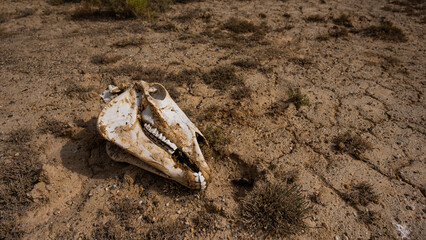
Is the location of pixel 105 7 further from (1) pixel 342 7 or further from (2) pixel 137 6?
(1) pixel 342 7

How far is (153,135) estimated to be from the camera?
2.31 metres

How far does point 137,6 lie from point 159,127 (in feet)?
15.4

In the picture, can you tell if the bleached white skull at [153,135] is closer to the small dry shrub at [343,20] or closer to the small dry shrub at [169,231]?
the small dry shrub at [169,231]

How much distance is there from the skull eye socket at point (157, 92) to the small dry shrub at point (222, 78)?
1.43 m

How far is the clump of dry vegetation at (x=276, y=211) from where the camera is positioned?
86.0 inches

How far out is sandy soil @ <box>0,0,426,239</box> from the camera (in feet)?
7.52

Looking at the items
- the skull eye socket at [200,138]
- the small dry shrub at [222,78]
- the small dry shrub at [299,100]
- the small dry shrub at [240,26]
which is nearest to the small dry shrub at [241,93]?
the small dry shrub at [222,78]

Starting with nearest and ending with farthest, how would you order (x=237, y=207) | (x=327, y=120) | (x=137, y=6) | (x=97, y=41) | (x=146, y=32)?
(x=237, y=207) < (x=327, y=120) < (x=97, y=41) < (x=146, y=32) < (x=137, y=6)

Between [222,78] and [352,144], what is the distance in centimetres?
214

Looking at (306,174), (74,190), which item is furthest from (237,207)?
(74,190)

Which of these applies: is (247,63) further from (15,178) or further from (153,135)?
(15,178)

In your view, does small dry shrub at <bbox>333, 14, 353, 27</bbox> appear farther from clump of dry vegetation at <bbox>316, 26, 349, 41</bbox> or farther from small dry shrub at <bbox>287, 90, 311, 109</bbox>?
small dry shrub at <bbox>287, 90, 311, 109</bbox>

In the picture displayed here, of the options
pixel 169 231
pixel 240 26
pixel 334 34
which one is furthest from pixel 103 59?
pixel 334 34

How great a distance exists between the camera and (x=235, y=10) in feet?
21.0
